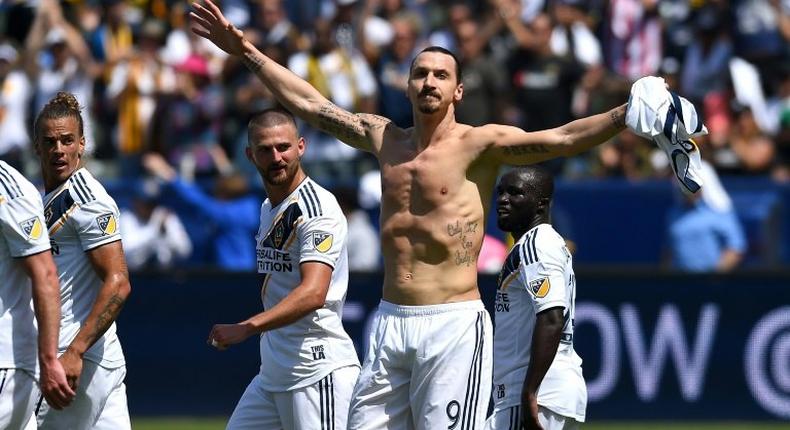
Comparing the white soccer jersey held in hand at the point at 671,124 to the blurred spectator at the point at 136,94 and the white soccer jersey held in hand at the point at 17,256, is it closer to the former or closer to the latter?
the white soccer jersey held in hand at the point at 17,256

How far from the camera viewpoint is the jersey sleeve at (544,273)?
25.2 ft

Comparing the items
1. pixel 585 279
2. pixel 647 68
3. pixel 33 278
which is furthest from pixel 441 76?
pixel 647 68

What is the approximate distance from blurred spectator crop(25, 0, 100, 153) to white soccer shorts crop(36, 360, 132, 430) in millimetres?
10199

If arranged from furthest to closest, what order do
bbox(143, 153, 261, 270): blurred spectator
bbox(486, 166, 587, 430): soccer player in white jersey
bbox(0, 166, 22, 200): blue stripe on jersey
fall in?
bbox(143, 153, 261, 270): blurred spectator
bbox(486, 166, 587, 430): soccer player in white jersey
bbox(0, 166, 22, 200): blue stripe on jersey

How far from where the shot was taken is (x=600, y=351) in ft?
46.6

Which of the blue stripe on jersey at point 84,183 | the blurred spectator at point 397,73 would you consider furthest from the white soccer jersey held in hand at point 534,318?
the blurred spectator at point 397,73

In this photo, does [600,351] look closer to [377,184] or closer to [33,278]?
[377,184]

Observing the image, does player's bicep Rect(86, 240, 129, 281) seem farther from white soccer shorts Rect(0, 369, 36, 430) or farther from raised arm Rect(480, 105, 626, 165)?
raised arm Rect(480, 105, 626, 165)

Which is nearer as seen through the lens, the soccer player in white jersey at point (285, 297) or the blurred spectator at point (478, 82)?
the soccer player in white jersey at point (285, 297)

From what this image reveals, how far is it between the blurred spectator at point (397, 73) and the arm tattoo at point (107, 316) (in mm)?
9449

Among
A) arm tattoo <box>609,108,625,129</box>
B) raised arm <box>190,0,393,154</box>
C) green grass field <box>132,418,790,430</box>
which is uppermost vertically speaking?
raised arm <box>190,0,393,154</box>

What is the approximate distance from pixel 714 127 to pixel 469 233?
385 inches

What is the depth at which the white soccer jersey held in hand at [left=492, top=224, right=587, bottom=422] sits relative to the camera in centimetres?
773

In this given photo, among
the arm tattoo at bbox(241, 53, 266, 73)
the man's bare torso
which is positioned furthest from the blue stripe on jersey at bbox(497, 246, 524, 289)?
the arm tattoo at bbox(241, 53, 266, 73)
